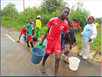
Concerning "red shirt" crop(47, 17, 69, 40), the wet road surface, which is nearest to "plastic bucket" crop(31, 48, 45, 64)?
the wet road surface

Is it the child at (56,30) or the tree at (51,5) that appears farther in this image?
the tree at (51,5)

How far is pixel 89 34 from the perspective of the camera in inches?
127

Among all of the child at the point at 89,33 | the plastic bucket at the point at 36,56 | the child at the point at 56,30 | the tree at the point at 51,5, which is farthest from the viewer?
the tree at the point at 51,5

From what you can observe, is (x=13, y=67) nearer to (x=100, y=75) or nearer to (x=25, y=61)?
(x=25, y=61)

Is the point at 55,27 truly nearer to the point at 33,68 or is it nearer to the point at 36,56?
the point at 36,56

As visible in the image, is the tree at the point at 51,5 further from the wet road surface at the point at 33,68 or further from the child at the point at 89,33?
the wet road surface at the point at 33,68

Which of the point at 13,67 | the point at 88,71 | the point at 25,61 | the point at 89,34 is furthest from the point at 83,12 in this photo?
the point at 13,67

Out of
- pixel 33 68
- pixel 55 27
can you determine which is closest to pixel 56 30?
pixel 55 27

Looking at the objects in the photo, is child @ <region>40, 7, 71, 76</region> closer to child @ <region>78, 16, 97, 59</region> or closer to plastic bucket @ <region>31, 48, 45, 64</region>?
plastic bucket @ <region>31, 48, 45, 64</region>

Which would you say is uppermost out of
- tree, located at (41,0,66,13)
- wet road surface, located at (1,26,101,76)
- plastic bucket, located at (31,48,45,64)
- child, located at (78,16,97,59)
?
tree, located at (41,0,66,13)

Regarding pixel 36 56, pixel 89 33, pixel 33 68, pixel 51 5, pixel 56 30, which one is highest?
pixel 51 5

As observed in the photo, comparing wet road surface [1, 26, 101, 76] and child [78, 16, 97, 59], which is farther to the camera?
child [78, 16, 97, 59]

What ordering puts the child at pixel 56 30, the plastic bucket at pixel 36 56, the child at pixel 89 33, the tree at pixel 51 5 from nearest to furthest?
the child at pixel 56 30
the plastic bucket at pixel 36 56
the child at pixel 89 33
the tree at pixel 51 5

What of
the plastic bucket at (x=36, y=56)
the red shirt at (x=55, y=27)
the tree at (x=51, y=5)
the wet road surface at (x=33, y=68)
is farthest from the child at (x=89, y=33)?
the tree at (x=51, y=5)
